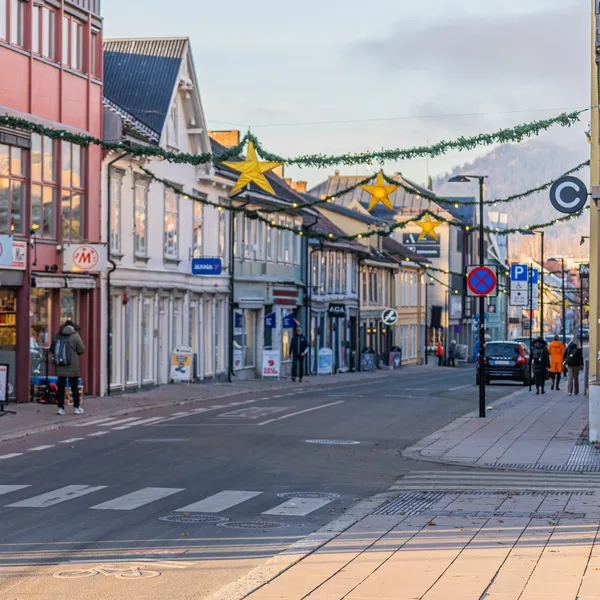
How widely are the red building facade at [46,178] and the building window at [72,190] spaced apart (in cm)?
2

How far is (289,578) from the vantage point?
9.53 meters

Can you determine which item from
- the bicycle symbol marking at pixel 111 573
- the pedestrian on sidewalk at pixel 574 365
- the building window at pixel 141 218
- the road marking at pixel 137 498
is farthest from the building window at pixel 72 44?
the bicycle symbol marking at pixel 111 573

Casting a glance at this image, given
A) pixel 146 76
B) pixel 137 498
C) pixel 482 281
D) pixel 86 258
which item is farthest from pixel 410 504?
pixel 146 76

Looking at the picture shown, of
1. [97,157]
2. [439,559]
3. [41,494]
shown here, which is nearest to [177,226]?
[97,157]

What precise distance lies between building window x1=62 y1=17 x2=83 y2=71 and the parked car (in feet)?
60.9

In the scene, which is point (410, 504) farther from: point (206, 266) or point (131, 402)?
point (206, 266)

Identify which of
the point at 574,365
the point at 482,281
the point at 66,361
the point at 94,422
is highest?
the point at 482,281

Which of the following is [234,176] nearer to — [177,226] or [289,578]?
[177,226]

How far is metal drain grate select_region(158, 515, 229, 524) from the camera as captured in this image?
12.6m

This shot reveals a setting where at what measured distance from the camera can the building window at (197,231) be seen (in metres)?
43.8

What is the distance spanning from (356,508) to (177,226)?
2885 cm

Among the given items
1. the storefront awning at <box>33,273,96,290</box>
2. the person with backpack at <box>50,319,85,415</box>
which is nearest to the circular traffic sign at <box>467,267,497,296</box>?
the person with backpack at <box>50,319,85,415</box>

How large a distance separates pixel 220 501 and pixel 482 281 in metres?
15.0

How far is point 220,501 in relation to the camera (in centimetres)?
1408
